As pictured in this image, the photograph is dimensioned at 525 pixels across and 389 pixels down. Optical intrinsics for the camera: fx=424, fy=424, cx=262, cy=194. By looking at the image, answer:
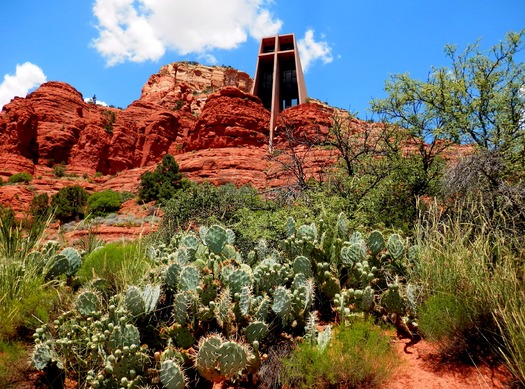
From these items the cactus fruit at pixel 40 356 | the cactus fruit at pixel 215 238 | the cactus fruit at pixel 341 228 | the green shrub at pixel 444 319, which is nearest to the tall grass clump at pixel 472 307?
the green shrub at pixel 444 319

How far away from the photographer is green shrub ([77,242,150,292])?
4949 millimetres

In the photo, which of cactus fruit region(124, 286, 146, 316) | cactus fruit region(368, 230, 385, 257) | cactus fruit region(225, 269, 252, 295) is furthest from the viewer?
cactus fruit region(368, 230, 385, 257)

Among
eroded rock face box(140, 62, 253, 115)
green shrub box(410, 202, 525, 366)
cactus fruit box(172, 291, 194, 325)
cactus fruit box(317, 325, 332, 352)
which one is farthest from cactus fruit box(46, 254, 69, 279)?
eroded rock face box(140, 62, 253, 115)

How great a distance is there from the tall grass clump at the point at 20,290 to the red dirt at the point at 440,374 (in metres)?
3.53

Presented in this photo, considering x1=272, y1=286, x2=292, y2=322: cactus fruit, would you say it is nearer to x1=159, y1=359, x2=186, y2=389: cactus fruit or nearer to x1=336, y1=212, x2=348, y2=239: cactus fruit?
x1=159, y1=359, x2=186, y2=389: cactus fruit

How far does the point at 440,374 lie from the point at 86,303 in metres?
3.35

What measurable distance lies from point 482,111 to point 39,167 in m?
36.7

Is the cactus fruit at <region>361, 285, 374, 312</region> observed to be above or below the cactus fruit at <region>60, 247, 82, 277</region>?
below

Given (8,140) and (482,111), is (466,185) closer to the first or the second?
(482,111)

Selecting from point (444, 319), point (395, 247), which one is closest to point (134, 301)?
point (444, 319)

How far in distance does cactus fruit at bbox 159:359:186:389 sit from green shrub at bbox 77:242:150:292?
139cm

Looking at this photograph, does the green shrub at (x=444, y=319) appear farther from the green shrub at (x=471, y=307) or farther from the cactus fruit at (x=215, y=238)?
the cactus fruit at (x=215, y=238)

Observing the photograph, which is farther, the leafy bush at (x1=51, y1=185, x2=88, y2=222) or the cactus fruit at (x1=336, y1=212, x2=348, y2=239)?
the leafy bush at (x1=51, y1=185, x2=88, y2=222)

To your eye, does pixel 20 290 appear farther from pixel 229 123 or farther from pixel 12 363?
pixel 229 123
